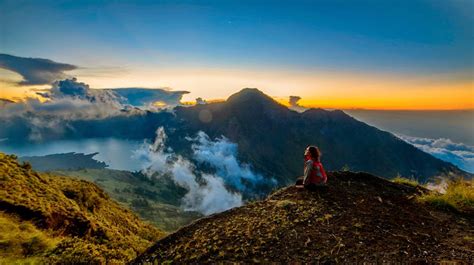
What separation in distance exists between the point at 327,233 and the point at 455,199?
8.26 metres

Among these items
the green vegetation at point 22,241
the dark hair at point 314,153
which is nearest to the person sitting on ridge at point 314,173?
the dark hair at point 314,153

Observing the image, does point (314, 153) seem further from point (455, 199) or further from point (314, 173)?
point (455, 199)

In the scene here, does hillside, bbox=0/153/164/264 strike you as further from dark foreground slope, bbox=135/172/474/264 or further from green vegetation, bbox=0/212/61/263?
dark foreground slope, bbox=135/172/474/264

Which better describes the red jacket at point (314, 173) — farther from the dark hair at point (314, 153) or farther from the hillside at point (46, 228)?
the hillside at point (46, 228)

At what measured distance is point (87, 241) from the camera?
15.2 metres

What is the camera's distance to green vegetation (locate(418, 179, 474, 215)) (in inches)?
609

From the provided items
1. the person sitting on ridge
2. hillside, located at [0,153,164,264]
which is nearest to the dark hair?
the person sitting on ridge

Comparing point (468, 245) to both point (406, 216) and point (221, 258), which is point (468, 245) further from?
point (221, 258)

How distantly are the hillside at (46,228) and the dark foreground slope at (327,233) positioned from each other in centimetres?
293

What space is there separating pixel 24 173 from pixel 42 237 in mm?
7584

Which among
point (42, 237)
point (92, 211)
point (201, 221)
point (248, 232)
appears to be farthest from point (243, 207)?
point (92, 211)

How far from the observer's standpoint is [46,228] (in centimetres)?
1466

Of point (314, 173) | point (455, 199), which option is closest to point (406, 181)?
point (455, 199)

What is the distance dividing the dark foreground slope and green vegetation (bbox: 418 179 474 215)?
0.69 m
